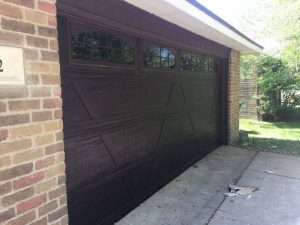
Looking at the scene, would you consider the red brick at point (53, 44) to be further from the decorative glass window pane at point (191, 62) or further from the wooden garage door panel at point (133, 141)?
the decorative glass window pane at point (191, 62)

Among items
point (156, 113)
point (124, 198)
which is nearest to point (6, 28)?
point (124, 198)

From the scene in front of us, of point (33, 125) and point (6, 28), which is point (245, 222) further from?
point (6, 28)

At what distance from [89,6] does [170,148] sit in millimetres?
3050

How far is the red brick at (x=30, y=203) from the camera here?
2.08 metres

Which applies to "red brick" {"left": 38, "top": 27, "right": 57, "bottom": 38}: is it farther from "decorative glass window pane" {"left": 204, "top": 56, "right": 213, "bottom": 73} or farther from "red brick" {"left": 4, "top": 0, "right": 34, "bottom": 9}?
"decorative glass window pane" {"left": 204, "top": 56, "right": 213, "bottom": 73}

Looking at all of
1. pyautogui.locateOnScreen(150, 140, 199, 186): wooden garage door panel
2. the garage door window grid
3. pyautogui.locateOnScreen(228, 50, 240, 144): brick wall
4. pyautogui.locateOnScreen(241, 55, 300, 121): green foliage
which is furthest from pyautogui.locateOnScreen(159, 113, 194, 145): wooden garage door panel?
pyautogui.locateOnScreen(241, 55, 300, 121): green foliage

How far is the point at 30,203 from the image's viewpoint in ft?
7.07

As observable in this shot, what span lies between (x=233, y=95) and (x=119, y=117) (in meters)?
5.44

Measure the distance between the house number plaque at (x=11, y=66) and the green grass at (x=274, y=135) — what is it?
7.41 meters

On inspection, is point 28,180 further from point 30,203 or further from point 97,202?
point 97,202

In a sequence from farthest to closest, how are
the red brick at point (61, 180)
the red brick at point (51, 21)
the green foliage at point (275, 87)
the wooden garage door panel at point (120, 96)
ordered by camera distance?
1. the green foliage at point (275, 87)
2. the wooden garage door panel at point (120, 96)
3. the red brick at point (61, 180)
4. the red brick at point (51, 21)

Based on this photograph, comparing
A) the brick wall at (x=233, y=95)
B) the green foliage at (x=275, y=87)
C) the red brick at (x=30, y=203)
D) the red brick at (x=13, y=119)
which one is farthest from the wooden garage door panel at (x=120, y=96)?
the green foliage at (x=275, y=87)

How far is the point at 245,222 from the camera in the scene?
413cm

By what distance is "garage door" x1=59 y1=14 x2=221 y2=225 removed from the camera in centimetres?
335
